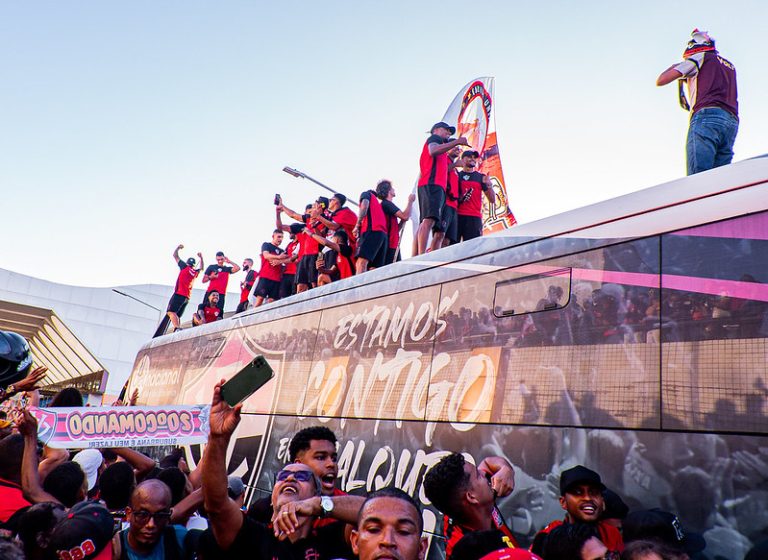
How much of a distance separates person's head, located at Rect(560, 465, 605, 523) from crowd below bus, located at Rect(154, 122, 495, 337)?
343cm

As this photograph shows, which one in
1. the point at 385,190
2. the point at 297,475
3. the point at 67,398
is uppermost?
the point at 385,190

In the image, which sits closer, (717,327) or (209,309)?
(717,327)

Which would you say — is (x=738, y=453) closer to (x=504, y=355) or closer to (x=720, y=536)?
(x=720, y=536)

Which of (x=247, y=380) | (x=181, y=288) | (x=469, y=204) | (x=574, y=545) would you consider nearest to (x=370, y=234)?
(x=469, y=204)

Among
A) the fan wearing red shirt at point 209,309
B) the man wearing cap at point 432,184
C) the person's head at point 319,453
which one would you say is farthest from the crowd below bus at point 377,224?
the person's head at point 319,453

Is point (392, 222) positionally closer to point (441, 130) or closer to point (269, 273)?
point (441, 130)

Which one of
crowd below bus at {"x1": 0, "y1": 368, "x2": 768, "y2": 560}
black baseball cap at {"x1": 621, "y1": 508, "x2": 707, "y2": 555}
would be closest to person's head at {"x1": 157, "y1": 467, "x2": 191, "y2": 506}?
crowd below bus at {"x1": 0, "y1": 368, "x2": 768, "y2": 560}

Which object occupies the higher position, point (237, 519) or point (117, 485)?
point (237, 519)

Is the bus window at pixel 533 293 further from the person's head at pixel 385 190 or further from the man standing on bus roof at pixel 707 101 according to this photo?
the person's head at pixel 385 190

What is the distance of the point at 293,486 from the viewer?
2.57 m

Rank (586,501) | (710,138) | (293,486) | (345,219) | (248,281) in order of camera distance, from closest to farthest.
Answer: (293,486) → (586,501) → (710,138) → (345,219) → (248,281)

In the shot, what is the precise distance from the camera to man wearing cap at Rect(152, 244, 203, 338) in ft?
38.1

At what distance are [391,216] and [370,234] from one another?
50 cm

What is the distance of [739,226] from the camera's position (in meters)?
2.68
